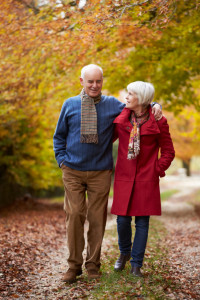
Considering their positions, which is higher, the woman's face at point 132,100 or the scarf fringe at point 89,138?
the woman's face at point 132,100

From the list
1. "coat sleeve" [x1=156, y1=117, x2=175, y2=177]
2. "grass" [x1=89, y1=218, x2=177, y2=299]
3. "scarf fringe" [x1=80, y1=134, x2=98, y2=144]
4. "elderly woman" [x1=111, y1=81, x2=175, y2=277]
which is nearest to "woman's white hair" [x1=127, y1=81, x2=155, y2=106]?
"elderly woman" [x1=111, y1=81, x2=175, y2=277]

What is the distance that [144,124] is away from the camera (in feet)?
12.7

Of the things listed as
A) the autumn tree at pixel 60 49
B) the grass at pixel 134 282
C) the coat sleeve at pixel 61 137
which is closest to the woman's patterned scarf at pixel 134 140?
the coat sleeve at pixel 61 137

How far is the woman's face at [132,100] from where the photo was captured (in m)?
3.84

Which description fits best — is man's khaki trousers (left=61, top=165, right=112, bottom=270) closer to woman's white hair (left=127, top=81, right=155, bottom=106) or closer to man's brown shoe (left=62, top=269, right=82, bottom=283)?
man's brown shoe (left=62, top=269, right=82, bottom=283)

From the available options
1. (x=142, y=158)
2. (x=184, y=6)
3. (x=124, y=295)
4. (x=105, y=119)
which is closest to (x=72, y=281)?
(x=124, y=295)

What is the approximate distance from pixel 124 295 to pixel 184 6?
6.32m

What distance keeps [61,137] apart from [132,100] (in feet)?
2.86

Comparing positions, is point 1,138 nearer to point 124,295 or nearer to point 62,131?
point 62,131

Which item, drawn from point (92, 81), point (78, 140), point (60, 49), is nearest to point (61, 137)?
point (78, 140)

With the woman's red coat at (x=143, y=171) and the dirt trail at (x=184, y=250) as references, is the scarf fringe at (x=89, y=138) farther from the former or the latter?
the dirt trail at (x=184, y=250)

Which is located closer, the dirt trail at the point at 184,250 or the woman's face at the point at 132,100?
the woman's face at the point at 132,100

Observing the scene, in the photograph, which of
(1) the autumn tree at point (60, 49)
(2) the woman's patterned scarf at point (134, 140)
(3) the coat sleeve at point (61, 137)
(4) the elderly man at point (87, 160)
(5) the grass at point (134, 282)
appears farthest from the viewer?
(1) the autumn tree at point (60, 49)

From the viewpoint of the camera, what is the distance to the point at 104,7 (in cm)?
495
